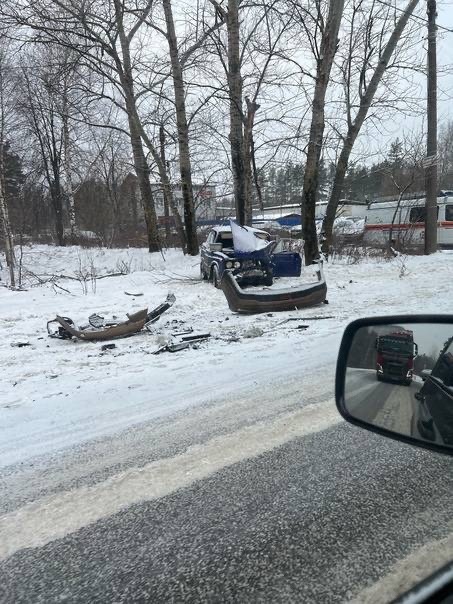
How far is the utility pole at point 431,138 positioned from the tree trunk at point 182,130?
8.70m

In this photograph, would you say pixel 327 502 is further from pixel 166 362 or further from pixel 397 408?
pixel 166 362

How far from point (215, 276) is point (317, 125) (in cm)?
563

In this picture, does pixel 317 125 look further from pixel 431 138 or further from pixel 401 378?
pixel 401 378

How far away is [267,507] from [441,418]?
112 cm

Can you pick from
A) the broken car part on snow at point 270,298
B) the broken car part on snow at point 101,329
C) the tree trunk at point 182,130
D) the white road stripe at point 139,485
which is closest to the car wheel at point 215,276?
the broken car part on snow at point 270,298

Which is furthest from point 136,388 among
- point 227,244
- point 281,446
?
point 227,244

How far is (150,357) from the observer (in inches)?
220

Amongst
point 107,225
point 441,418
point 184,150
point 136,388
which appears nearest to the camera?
point 441,418

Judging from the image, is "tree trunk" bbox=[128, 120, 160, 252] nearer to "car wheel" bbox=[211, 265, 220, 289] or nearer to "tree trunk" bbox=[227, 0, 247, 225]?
A: "tree trunk" bbox=[227, 0, 247, 225]

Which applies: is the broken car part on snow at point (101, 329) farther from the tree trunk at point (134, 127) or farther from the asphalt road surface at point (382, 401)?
the tree trunk at point (134, 127)

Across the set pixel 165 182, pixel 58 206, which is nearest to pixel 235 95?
pixel 165 182

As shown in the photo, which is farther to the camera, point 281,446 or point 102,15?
point 102,15

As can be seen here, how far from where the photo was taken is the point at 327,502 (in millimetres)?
2383

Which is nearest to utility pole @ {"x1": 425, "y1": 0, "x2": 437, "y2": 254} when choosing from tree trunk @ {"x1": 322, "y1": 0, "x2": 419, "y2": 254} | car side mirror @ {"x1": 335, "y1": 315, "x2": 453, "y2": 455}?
tree trunk @ {"x1": 322, "y1": 0, "x2": 419, "y2": 254}
